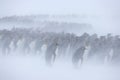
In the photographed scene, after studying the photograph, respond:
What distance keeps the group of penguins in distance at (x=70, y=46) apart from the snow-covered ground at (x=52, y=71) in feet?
0.75

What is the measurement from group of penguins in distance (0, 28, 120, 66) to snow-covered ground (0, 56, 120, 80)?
0.23m

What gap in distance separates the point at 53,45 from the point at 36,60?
1.16m

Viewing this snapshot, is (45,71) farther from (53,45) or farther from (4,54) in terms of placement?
(4,54)

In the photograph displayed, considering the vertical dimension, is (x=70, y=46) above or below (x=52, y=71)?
above

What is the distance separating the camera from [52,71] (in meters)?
8.82

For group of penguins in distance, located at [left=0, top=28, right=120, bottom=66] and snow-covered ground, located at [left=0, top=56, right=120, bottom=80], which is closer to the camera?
snow-covered ground, located at [left=0, top=56, right=120, bottom=80]

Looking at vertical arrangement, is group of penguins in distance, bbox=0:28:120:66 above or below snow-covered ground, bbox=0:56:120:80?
above

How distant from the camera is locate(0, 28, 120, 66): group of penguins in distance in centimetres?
845

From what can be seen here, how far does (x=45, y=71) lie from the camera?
895cm

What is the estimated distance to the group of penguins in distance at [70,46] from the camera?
8453mm

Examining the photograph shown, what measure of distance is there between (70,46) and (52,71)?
112 centimetres

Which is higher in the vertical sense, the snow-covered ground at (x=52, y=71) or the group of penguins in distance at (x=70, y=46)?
the group of penguins in distance at (x=70, y=46)

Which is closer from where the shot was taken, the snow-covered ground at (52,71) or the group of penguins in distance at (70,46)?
the snow-covered ground at (52,71)

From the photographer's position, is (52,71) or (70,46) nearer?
(52,71)
